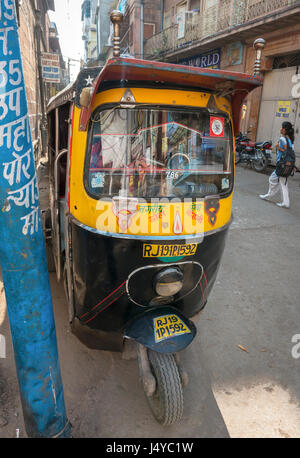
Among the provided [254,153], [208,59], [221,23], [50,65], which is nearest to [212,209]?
[50,65]

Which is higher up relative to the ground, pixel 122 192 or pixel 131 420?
pixel 122 192

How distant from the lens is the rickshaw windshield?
2424 millimetres

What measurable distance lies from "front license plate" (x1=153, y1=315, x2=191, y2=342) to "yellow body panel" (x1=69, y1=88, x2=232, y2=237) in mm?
661

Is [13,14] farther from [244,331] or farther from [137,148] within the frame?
[244,331]

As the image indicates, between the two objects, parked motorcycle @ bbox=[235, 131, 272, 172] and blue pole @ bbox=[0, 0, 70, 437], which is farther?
parked motorcycle @ bbox=[235, 131, 272, 172]

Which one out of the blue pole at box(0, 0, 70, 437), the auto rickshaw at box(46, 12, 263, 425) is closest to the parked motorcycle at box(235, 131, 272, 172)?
the auto rickshaw at box(46, 12, 263, 425)

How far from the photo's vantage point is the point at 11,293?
192 centimetres

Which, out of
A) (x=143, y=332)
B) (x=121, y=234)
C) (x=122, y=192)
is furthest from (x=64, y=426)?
(x=122, y=192)

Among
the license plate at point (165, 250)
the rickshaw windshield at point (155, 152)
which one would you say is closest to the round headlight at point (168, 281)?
the license plate at point (165, 250)

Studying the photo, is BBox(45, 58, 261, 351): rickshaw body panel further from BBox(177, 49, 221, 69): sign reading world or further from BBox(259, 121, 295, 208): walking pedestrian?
BBox(177, 49, 221, 69): sign reading world

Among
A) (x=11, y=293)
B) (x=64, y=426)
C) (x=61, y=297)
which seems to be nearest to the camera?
(x=11, y=293)

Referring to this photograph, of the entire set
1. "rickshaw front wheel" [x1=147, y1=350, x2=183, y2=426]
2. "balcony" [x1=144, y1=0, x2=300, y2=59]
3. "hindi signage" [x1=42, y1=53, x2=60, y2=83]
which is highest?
"balcony" [x1=144, y1=0, x2=300, y2=59]

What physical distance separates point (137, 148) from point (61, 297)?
97.9 inches

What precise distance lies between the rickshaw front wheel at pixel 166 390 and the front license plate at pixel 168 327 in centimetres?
18
